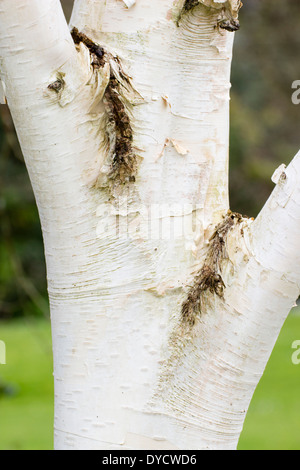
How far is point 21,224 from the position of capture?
11.5 meters

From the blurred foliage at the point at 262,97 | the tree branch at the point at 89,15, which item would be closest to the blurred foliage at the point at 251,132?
the blurred foliage at the point at 262,97

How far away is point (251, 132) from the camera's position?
13.0 metres

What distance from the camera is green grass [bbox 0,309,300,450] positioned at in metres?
5.20

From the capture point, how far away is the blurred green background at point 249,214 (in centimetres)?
528

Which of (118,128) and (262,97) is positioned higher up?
(262,97)

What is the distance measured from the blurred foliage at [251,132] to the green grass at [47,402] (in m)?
2.43

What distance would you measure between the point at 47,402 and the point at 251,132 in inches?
333

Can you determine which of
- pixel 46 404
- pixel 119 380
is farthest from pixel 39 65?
pixel 46 404

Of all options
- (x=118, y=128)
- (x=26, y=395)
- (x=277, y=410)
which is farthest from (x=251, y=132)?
(x=118, y=128)

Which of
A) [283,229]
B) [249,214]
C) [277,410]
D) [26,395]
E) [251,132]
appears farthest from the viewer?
[251,132]

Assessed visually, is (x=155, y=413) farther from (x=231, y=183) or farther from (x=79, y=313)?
(x=231, y=183)

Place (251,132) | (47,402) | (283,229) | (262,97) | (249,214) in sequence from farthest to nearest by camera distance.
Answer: (262,97) < (251,132) < (249,214) < (47,402) < (283,229)

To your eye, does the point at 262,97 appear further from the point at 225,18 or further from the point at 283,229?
the point at 283,229

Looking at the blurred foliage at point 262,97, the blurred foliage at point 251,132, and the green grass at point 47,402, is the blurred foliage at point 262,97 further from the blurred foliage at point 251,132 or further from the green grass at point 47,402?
the green grass at point 47,402
